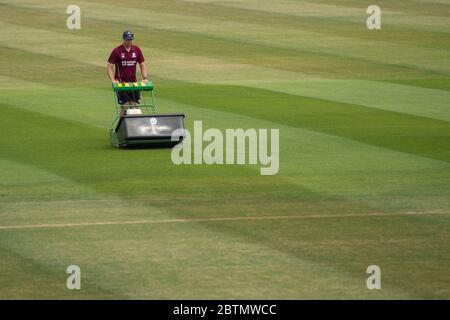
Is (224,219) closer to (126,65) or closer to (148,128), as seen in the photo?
(148,128)

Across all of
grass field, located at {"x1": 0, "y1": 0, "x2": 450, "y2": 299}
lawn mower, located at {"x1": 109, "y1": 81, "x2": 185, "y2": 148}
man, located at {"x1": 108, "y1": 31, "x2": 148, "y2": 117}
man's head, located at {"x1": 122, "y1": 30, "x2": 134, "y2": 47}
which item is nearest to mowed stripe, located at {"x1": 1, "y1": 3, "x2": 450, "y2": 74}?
grass field, located at {"x1": 0, "y1": 0, "x2": 450, "y2": 299}

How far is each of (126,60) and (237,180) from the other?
539cm

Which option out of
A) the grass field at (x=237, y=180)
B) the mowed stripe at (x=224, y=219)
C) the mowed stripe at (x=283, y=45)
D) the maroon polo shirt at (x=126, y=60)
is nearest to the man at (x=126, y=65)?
the maroon polo shirt at (x=126, y=60)

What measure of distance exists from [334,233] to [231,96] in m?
16.4

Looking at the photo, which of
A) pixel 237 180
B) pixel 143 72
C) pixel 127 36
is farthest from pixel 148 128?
pixel 237 180

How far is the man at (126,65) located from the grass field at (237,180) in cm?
95

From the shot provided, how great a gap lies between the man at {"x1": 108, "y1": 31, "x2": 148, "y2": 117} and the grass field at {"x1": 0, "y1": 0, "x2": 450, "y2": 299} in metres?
0.95

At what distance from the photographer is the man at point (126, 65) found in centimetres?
2297

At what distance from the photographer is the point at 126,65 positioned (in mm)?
23172

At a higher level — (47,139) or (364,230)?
(47,139)

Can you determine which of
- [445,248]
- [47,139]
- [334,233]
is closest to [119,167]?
[47,139]

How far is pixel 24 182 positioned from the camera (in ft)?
61.1

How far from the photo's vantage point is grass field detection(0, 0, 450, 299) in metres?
12.5

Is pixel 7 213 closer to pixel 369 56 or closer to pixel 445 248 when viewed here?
pixel 445 248
